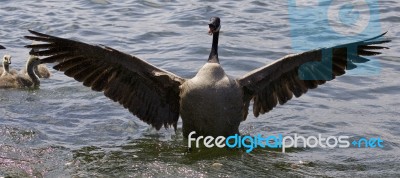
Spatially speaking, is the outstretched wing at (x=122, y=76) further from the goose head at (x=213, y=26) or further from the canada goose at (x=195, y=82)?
the goose head at (x=213, y=26)

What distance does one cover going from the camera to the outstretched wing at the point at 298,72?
9.94m

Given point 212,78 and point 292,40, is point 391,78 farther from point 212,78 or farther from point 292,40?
point 212,78

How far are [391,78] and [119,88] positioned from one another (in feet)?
19.1

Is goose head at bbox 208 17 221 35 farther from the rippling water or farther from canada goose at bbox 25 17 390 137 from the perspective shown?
the rippling water

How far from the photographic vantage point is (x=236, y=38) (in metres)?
16.5

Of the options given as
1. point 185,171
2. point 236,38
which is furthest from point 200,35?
point 185,171

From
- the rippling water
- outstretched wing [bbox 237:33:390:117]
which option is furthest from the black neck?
the rippling water

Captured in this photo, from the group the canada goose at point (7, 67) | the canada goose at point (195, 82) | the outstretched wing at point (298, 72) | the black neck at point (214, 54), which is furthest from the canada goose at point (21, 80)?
the outstretched wing at point (298, 72)

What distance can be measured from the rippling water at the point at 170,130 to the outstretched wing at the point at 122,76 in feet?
1.62

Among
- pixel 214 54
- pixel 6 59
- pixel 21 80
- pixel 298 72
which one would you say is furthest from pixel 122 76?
pixel 6 59

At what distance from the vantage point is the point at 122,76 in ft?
33.6

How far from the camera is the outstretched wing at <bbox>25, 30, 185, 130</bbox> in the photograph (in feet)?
32.2

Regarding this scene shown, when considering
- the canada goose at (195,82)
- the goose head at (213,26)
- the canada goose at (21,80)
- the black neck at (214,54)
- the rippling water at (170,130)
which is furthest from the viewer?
the canada goose at (21,80)

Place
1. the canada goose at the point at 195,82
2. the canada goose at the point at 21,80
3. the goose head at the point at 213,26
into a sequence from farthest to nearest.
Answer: the canada goose at the point at 21,80, the goose head at the point at 213,26, the canada goose at the point at 195,82
